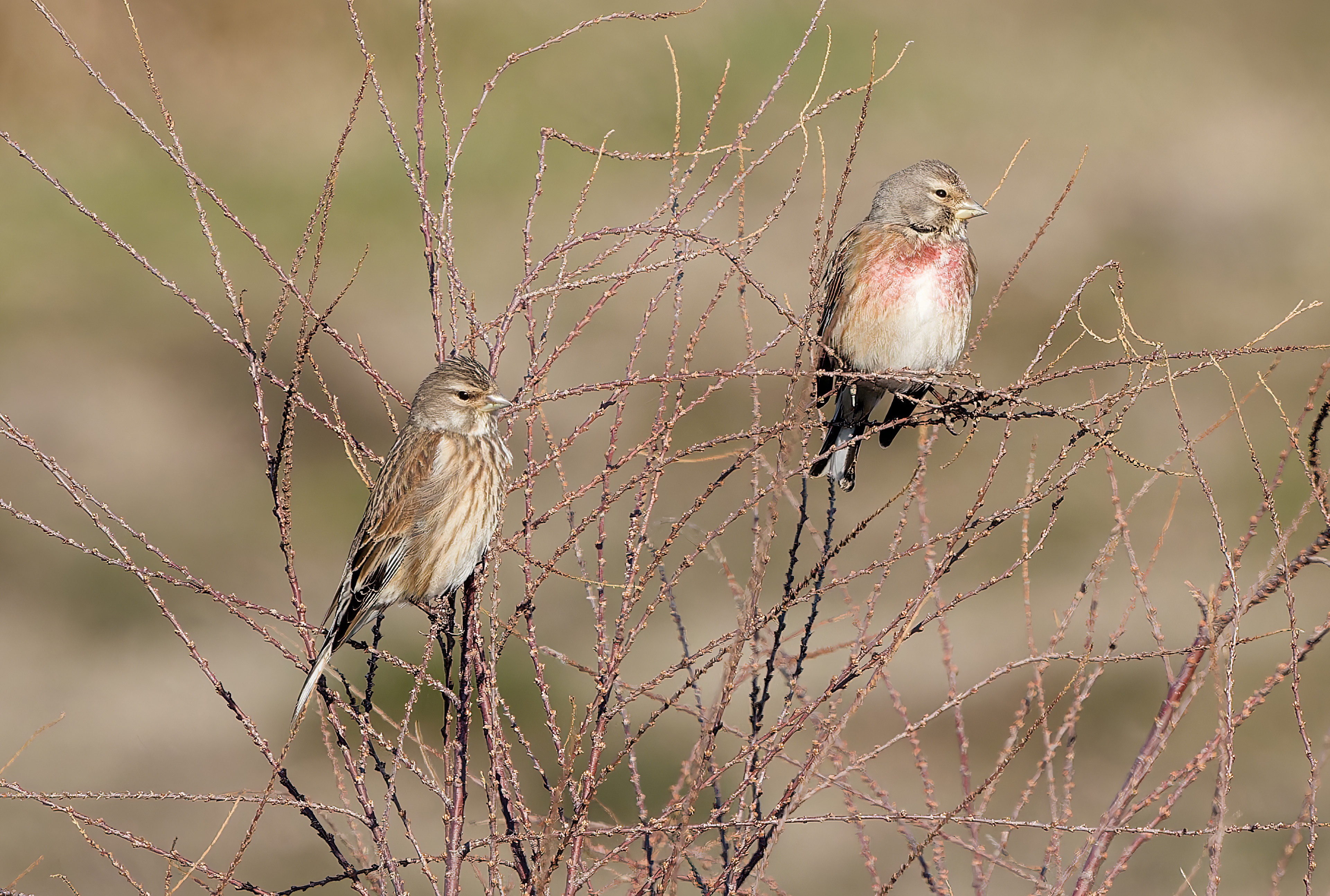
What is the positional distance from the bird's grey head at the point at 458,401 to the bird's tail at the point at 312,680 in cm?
89

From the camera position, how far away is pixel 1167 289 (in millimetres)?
14297

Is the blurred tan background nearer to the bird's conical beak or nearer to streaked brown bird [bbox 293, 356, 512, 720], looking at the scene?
the bird's conical beak

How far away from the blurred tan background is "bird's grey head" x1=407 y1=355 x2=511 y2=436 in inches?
223

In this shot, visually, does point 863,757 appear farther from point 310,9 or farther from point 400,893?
point 310,9

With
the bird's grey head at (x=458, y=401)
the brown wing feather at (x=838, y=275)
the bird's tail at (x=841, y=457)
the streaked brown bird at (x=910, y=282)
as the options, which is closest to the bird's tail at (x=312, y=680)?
the bird's grey head at (x=458, y=401)

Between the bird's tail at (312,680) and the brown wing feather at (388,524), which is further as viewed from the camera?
the brown wing feather at (388,524)

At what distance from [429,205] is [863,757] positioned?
1.74 metres

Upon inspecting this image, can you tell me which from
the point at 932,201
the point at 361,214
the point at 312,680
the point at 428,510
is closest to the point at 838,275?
the point at 932,201

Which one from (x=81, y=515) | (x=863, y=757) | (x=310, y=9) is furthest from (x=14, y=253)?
(x=863, y=757)

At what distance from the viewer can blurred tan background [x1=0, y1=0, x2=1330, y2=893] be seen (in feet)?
34.2

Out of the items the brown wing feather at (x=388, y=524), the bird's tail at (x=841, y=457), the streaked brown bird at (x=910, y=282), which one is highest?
the streaked brown bird at (x=910, y=282)

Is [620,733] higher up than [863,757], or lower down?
higher up

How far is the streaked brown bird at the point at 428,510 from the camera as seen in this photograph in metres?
4.30

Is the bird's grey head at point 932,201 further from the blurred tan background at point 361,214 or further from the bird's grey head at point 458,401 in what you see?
the blurred tan background at point 361,214
